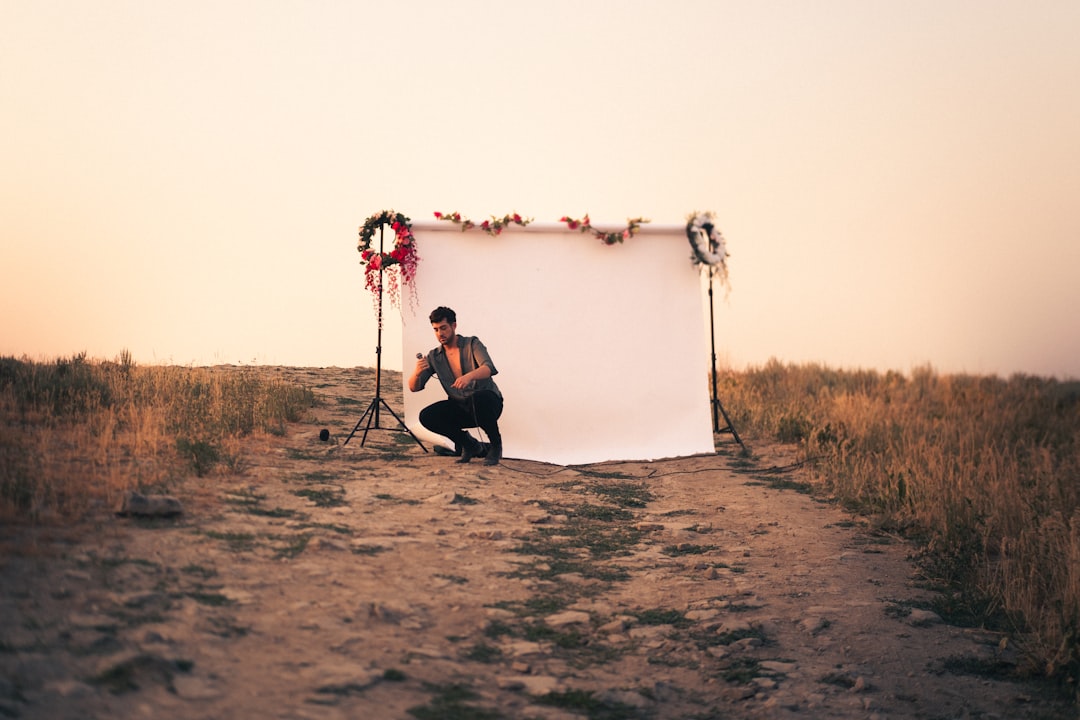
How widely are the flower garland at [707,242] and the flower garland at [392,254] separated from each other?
3.02m

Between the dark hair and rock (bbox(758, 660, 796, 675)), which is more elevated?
the dark hair

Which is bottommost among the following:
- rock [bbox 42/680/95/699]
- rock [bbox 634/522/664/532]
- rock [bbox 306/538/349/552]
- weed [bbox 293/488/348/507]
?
rock [bbox 42/680/95/699]

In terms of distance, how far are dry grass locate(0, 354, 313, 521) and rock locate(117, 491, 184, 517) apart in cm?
26

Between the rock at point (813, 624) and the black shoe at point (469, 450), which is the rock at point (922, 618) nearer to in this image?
the rock at point (813, 624)

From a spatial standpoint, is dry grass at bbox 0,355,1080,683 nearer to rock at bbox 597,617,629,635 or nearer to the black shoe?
the black shoe

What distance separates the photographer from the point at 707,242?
10.8 m

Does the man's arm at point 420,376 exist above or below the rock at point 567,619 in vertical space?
above

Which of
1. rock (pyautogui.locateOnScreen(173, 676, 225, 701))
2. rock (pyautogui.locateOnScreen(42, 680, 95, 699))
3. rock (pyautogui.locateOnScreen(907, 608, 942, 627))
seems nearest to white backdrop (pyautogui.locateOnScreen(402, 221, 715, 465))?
rock (pyautogui.locateOnScreen(907, 608, 942, 627))

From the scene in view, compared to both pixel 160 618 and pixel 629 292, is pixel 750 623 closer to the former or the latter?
pixel 160 618

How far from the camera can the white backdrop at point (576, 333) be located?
34.1 feet

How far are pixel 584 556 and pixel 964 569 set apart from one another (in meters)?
2.64

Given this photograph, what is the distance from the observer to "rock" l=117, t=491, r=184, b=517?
6.04 metres

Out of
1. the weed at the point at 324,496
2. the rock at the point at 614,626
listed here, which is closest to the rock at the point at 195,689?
the rock at the point at 614,626

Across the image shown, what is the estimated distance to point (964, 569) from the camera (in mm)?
6844
